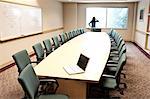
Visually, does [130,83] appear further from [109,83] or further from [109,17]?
[109,17]

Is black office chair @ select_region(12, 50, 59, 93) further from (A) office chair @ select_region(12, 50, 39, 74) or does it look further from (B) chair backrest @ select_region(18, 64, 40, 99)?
(B) chair backrest @ select_region(18, 64, 40, 99)

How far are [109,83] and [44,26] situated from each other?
553cm

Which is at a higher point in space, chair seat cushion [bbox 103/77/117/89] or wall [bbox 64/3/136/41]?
wall [bbox 64/3/136/41]

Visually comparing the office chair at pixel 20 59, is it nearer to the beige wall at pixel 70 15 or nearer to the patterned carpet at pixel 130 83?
the patterned carpet at pixel 130 83

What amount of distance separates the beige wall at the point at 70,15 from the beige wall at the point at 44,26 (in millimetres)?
373

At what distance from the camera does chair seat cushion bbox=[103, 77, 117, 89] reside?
2.48 meters

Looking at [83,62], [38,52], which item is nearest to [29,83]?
[83,62]

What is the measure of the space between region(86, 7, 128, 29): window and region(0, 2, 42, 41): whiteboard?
14.3 ft

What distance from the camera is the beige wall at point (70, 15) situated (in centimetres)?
1033

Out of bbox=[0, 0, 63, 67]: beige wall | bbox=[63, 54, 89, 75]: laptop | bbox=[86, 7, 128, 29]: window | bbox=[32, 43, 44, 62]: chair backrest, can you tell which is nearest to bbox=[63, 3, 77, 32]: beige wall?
bbox=[0, 0, 63, 67]: beige wall

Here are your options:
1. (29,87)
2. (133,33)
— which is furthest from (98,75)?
(133,33)

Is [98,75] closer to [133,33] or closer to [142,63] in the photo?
[142,63]

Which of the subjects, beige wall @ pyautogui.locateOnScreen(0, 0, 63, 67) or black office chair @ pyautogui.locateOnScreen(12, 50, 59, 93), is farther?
beige wall @ pyautogui.locateOnScreen(0, 0, 63, 67)

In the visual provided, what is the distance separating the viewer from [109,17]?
10422 mm
